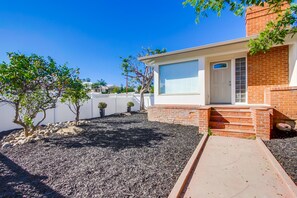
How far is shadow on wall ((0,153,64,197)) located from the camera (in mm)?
2135

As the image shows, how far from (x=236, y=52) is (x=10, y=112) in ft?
35.3

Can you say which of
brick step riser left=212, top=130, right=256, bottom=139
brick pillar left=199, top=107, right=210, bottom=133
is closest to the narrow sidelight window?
brick step riser left=212, top=130, right=256, bottom=139

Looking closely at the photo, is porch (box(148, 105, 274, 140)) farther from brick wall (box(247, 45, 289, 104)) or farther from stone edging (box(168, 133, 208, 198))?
stone edging (box(168, 133, 208, 198))

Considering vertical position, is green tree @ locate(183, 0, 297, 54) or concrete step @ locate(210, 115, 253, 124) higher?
green tree @ locate(183, 0, 297, 54)

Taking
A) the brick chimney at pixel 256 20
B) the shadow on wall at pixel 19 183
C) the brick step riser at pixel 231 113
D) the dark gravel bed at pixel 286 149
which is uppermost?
the brick chimney at pixel 256 20

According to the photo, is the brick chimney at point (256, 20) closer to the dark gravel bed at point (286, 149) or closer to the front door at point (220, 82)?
the front door at point (220, 82)

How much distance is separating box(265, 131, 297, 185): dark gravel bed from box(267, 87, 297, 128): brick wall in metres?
0.53

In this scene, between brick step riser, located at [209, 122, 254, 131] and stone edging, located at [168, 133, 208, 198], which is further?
brick step riser, located at [209, 122, 254, 131]

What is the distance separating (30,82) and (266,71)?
9.08 meters

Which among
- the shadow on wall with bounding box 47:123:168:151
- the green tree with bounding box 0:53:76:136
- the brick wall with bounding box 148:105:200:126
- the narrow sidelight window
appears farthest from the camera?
the narrow sidelight window

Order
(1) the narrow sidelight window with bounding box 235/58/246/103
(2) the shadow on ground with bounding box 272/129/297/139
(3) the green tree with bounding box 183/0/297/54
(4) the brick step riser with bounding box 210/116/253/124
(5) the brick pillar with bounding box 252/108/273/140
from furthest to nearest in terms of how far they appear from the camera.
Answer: (1) the narrow sidelight window with bounding box 235/58/246/103
(4) the brick step riser with bounding box 210/116/253/124
(2) the shadow on ground with bounding box 272/129/297/139
(5) the brick pillar with bounding box 252/108/273/140
(3) the green tree with bounding box 183/0/297/54

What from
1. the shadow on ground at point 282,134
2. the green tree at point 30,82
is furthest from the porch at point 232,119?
the green tree at point 30,82

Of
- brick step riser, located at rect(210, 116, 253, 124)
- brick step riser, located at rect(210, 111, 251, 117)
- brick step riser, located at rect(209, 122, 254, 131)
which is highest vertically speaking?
brick step riser, located at rect(210, 111, 251, 117)

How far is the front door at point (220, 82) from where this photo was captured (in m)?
7.38
